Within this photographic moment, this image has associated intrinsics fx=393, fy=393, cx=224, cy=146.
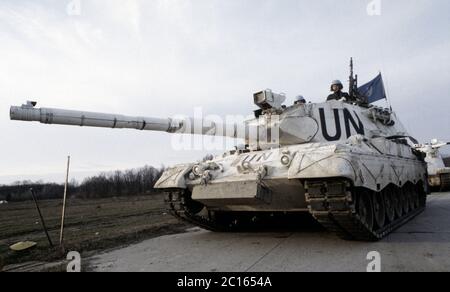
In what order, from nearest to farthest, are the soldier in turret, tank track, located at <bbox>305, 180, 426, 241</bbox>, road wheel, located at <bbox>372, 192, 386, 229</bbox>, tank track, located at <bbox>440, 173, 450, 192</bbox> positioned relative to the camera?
tank track, located at <bbox>305, 180, 426, 241</bbox> < road wheel, located at <bbox>372, 192, 386, 229</bbox> < the soldier in turret < tank track, located at <bbox>440, 173, 450, 192</bbox>

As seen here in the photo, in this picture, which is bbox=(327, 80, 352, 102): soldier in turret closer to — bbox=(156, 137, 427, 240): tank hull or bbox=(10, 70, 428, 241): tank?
bbox=(10, 70, 428, 241): tank

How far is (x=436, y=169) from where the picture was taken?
20875mm

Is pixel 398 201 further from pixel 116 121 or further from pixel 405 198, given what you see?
pixel 116 121

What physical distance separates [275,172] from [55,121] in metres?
3.43

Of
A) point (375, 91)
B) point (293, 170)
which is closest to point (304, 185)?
point (293, 170)

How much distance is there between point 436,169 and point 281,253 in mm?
18328

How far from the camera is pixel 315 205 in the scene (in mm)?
5652

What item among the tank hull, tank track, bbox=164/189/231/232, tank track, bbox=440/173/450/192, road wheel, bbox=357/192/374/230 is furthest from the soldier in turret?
tank track, bbox=440/173/450/192

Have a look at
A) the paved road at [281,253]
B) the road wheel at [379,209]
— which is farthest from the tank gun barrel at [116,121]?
the road wheel at [379,209]

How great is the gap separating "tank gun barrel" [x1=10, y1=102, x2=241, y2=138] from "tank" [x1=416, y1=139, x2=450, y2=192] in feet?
55.4

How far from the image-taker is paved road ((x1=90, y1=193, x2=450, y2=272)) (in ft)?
16.1

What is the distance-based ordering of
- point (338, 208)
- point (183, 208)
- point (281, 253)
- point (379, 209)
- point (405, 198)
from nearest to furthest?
point (338, 208), point (281, 253), point (379, 209), point (183, 208), point (405, 198)

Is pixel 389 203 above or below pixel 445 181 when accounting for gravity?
below
